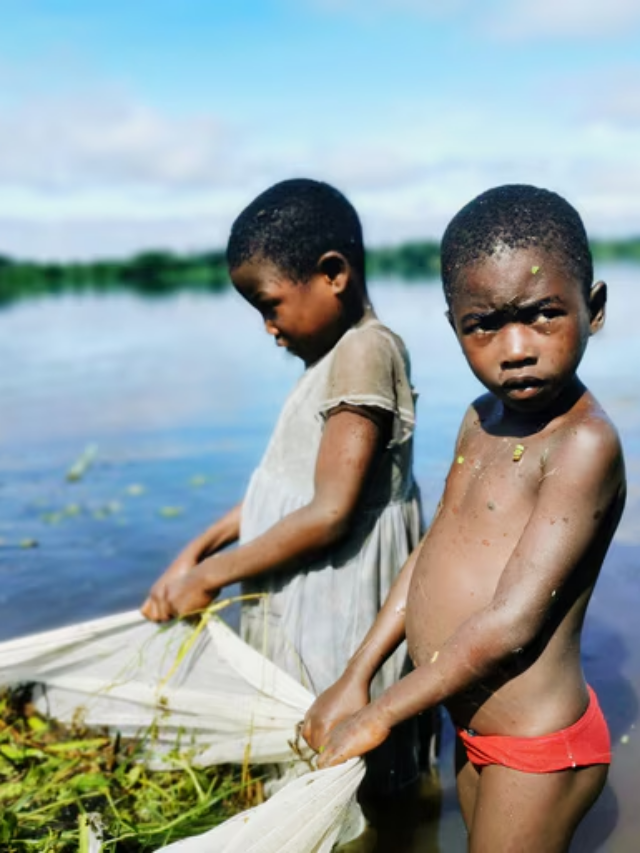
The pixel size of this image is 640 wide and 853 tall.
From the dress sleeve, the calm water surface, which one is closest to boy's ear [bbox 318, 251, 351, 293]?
the dress sleeve

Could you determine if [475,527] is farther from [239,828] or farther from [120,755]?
[120,755]

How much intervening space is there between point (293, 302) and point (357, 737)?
1.18 metres

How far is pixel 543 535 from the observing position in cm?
187

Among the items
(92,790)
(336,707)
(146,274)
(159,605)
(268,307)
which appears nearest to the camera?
(336,707)

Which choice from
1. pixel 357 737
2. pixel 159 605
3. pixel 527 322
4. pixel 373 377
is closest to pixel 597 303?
pixel 527 322

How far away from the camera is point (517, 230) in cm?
188

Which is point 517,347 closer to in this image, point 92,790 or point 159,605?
point 159,605

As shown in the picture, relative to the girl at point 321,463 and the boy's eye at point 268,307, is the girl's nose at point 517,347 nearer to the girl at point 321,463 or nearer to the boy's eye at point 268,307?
the girl at point 321,463

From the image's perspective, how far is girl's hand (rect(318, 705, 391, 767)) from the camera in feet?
6.57

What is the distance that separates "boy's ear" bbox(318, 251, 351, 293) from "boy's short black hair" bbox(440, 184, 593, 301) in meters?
0.72

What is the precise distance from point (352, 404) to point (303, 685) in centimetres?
82

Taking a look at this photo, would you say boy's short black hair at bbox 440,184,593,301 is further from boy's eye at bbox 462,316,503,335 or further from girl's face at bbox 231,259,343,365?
girl's face at bbox 231,259,343,365

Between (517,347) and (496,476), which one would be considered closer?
(517,347)

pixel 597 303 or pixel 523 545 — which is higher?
pixel 597 303
